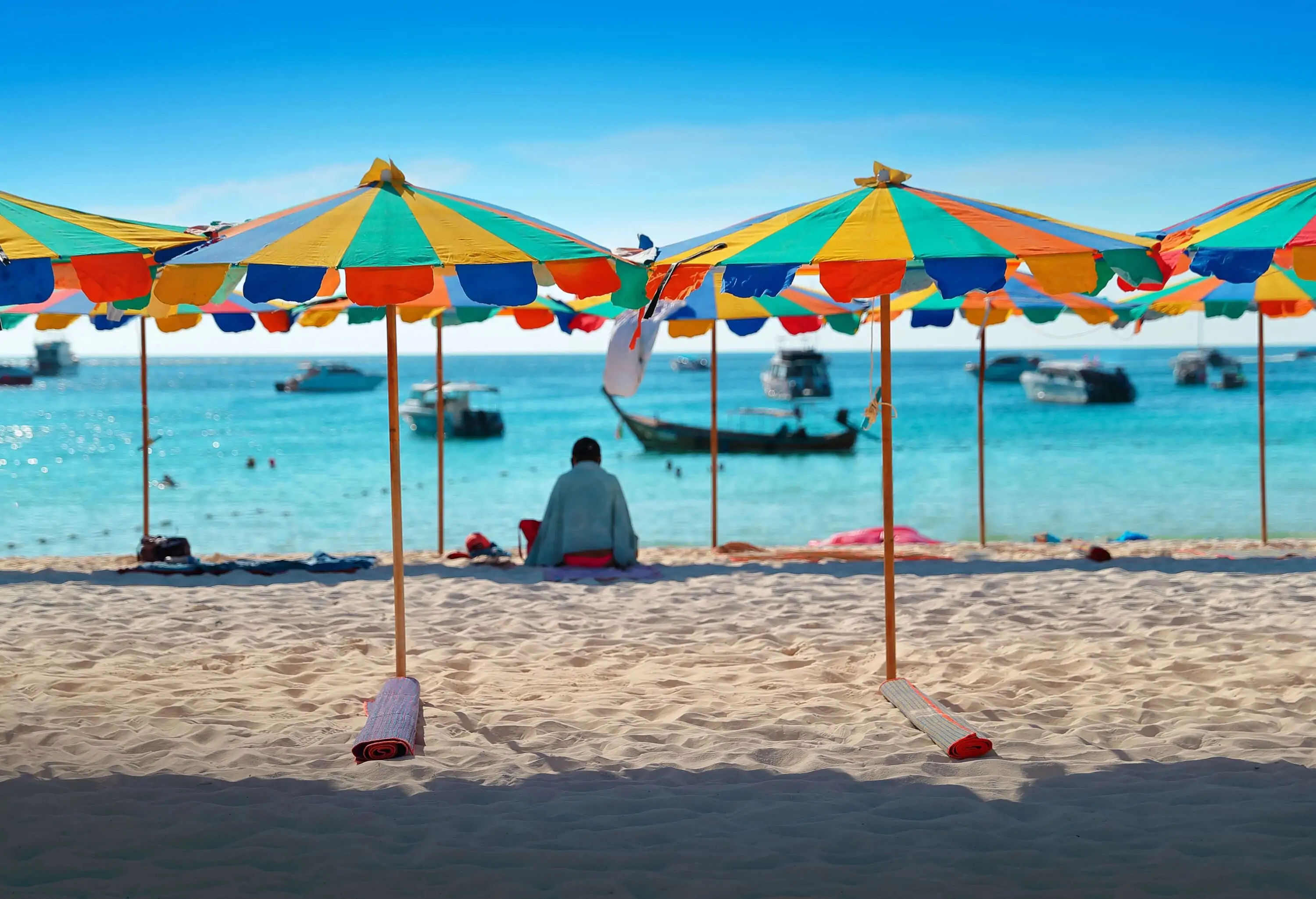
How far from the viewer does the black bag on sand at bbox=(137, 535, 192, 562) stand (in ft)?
26.6

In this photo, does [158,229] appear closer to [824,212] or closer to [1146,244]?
[824,212]

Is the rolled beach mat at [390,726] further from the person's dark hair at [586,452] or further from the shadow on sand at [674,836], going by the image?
the person's dark hair at [586,452]

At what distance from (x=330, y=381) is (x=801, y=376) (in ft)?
96.5

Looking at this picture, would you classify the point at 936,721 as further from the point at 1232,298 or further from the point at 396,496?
the point at 1232,298

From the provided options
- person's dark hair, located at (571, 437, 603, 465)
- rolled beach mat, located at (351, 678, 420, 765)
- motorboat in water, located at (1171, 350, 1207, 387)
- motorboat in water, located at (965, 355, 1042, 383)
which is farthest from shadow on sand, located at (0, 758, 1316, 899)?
motorboat in water, located at (1171, 350, 1207, 387)

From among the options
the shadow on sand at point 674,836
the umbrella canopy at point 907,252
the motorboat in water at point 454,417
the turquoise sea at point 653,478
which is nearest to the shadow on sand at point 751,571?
the umbrella canopy at point 907,252

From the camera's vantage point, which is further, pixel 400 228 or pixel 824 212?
pixel 824 212

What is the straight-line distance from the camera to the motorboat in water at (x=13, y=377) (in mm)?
72463

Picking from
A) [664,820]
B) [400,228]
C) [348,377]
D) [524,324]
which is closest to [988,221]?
[400,228]

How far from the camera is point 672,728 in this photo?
12.9 feet

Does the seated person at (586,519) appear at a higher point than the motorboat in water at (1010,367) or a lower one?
lower

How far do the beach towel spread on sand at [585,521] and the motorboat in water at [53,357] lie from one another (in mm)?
84413

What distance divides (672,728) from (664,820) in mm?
968

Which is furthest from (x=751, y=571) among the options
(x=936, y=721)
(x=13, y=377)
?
(x=13, y=377)
